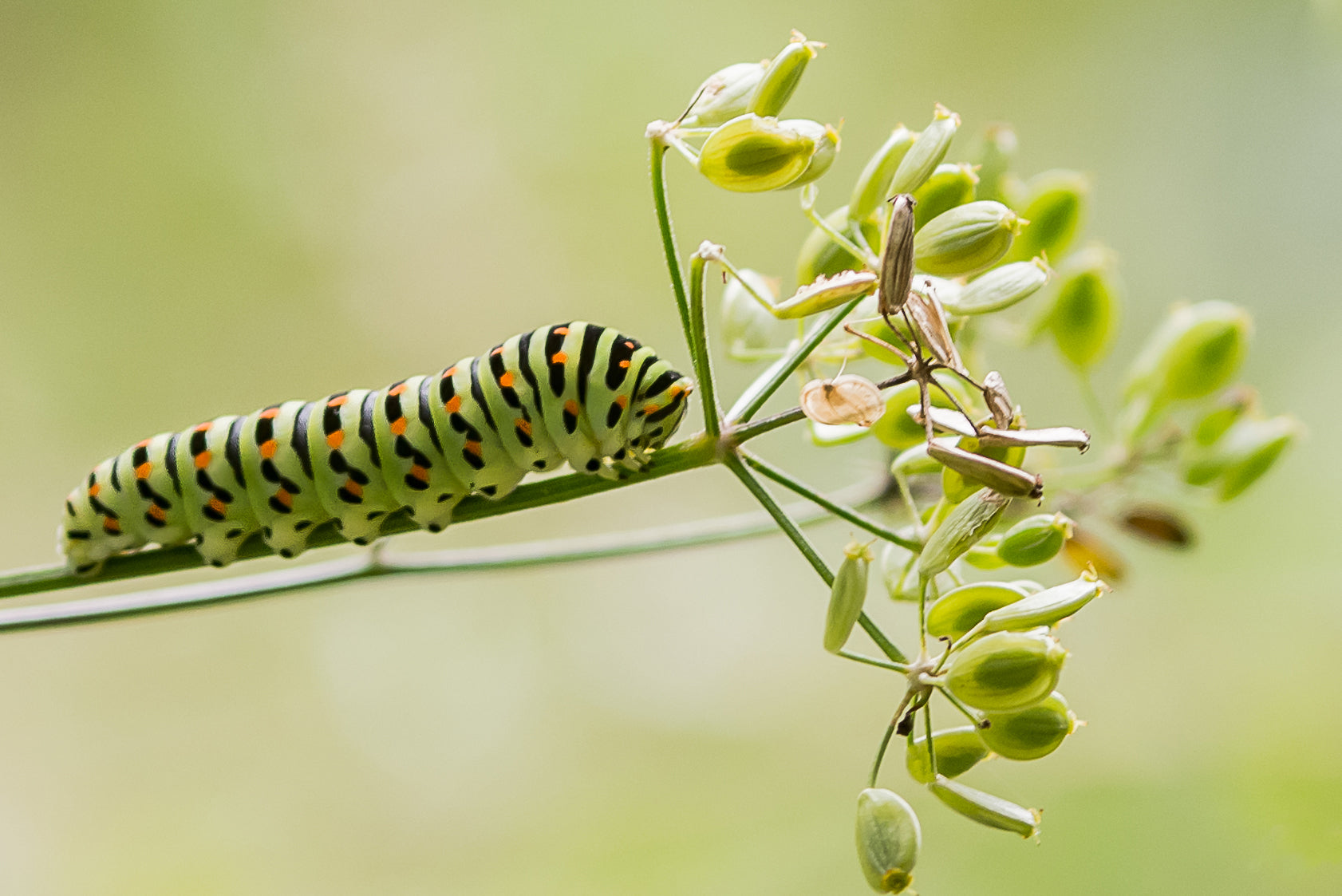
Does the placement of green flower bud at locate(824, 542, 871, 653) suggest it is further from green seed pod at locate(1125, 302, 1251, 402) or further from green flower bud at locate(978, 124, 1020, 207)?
green seed pod at locate(1125, 302, 1251, 402)

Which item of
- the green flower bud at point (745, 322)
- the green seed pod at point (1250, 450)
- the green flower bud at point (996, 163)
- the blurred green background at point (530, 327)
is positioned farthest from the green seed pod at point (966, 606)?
the blurred green background at point (530, 327)

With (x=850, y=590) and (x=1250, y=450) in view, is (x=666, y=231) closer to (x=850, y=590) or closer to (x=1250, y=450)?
(x=850, y=590)

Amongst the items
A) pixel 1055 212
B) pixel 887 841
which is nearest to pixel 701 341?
pixel 887 841

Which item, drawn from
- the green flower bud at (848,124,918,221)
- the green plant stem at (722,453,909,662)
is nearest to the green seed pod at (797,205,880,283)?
the green flower bud at (848,124,918,221)

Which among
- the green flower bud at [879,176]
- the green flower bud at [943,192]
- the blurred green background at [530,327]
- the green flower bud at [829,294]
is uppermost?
the green flower bud at [879,176]

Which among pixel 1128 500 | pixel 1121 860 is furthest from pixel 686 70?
pixel 1128 500

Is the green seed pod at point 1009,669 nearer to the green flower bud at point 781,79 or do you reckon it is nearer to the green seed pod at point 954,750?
the green seed pod at point 954,750

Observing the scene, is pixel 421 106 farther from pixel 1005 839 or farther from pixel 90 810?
pixel 1005 839
